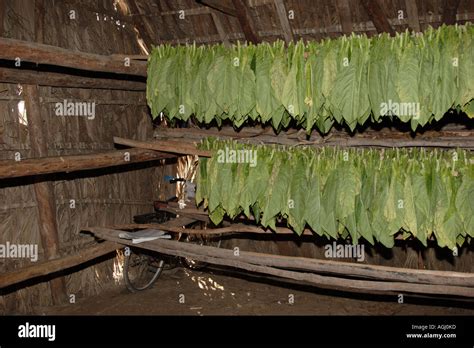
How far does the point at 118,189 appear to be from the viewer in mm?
6164

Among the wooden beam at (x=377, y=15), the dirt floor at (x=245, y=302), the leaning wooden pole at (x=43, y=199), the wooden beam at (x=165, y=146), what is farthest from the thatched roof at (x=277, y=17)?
the dirt floor at (x=245, y=302)

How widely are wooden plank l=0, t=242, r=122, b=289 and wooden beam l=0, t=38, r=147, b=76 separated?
1660mm

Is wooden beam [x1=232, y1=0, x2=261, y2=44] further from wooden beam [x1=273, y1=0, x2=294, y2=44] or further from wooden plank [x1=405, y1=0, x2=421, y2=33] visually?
wooden plank [x1=405, y1=0, x2=421, y2=33]

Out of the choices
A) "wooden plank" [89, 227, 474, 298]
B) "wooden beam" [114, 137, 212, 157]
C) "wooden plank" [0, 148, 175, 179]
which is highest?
"wooden beam" [114, 137, 212, 157]

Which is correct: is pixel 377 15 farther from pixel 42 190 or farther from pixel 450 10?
pixel 42 190

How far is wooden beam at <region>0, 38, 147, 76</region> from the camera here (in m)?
2.92

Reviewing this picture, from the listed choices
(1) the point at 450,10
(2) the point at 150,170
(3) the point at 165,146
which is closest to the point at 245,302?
(2) the point at 150,170

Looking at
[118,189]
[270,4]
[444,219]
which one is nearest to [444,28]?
[444,219]

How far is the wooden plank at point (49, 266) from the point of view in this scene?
3.50 m

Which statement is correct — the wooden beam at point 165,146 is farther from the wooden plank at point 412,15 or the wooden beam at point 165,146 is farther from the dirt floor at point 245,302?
the wooden plank at point 412,15

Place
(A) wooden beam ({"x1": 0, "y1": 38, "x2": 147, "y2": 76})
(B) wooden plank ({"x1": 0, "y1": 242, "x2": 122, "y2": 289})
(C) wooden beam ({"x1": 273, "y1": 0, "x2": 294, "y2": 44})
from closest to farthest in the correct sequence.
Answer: (A) wooden beam ({"x1": 0, "y1": 38, "x2": 147, "y2": 76}) → (B) wooden plank ({"x1": 0, "y1": 242, "x2": 122, "y2": 289}) → (C) wooden beam ({"x1": 273, "y1": 0, "x2": 294, "y2": 44})

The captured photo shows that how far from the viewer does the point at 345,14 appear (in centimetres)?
504

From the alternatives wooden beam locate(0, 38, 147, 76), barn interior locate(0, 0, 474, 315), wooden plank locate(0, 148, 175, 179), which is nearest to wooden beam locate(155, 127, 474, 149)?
barn interior locate(0, 0, 474, 315)

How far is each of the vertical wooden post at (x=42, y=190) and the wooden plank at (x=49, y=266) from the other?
1240 mm
